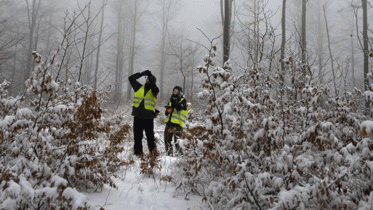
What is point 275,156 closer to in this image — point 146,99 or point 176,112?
point 146,99

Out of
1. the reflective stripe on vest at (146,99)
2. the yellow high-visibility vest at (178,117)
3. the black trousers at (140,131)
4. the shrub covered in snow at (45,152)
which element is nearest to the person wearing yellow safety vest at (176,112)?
the yellow high-visibility vest at (178,117)

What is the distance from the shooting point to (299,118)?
11.2ft

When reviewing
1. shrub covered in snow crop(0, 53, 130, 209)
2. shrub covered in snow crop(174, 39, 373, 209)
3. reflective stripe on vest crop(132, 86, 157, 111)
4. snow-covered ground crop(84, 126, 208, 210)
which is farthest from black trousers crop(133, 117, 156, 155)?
shrub covered in snow crop(0, 53, 130, 209)

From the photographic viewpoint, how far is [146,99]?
498cm

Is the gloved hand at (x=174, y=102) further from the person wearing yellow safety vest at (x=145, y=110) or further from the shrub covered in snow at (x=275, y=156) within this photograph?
the shrub covered in snow at (x=275, y=156)

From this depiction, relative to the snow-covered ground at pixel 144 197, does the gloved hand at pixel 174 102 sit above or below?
above

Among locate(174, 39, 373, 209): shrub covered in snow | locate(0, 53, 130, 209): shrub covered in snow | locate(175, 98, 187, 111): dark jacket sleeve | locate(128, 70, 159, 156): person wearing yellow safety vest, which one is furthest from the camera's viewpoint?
locate(175, 98, 187, 111): dark jacket sleeve

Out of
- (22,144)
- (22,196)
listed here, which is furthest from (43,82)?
(22,196)

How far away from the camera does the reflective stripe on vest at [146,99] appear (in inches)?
195

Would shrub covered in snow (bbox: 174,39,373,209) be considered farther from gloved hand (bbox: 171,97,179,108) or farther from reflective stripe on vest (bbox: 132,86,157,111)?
gloved hand (bbox: 171,97,179,108)

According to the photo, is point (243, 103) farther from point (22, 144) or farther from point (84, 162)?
point (22, 144)

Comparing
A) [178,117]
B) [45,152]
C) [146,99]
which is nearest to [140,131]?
[146,99]

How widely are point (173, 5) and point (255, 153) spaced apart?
79.5 feet

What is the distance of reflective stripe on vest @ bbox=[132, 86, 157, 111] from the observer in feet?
16.2
